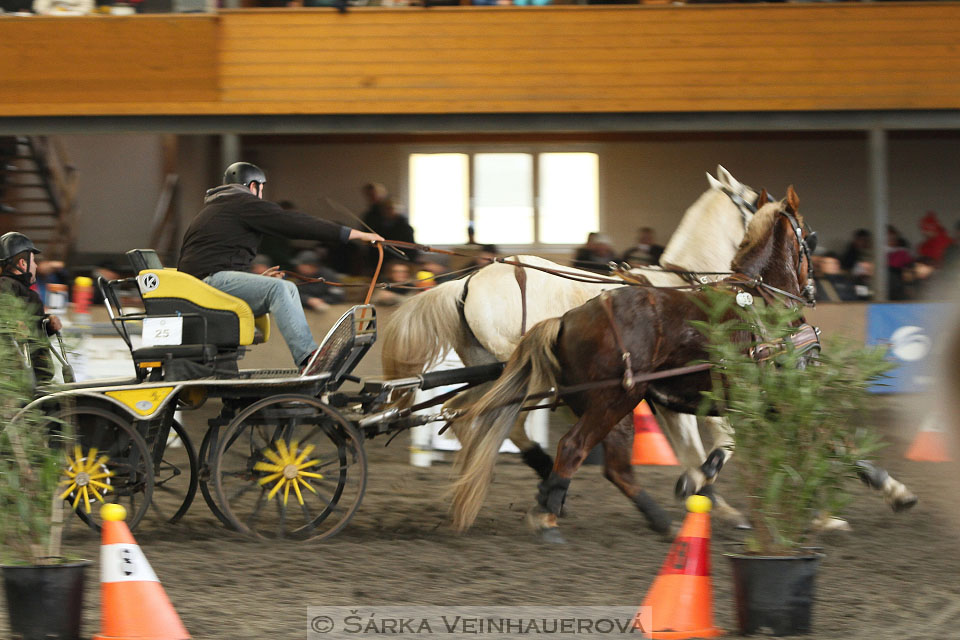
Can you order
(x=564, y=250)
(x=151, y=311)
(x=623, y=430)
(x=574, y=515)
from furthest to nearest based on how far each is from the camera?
(x=564, y=250), (x=574, y=515), (x=623, y=430), (x=151, y=311)

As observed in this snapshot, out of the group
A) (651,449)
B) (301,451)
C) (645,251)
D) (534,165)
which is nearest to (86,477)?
(301,451)

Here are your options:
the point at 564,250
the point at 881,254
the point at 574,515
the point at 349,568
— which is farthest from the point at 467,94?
the point at 349,568

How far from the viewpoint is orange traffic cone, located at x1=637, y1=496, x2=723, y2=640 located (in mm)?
4375

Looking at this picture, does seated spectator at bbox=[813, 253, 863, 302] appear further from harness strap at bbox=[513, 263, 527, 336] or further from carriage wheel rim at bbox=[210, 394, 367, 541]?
carriage wheel rim at bbox=[210, 394, 367, 541]

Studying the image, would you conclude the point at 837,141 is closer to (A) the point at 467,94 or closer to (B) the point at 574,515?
(A) the point at 467,94

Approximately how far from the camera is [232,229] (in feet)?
20.8

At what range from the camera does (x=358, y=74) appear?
13297mm

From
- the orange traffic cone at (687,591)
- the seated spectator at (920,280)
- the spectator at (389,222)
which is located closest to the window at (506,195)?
the spectator at (389,222)

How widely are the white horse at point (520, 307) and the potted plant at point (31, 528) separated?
10.0ft

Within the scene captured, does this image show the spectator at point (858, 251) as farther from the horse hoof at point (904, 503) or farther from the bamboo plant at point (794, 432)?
the bamboo plant at point (794, 432)

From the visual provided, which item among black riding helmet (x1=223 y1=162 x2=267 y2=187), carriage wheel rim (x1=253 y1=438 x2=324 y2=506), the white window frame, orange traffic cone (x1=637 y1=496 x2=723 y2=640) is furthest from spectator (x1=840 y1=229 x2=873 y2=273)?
orange traffic cone (x1=637 y1=496 x2=723 y2=640)

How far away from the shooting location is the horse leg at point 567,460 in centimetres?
614

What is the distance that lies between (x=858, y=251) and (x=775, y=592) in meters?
10.8

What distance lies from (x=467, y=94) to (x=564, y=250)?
3.29 meters
